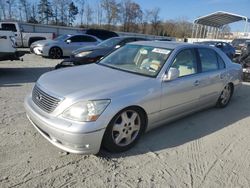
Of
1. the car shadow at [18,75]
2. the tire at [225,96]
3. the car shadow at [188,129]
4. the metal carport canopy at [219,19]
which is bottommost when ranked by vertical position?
the car shadow at [18,75]

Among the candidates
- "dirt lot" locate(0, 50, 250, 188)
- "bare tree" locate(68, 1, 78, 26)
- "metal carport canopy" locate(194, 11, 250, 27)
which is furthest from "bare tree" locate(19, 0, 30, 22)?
"dirt lot" locate(0, 50, 250, 188)

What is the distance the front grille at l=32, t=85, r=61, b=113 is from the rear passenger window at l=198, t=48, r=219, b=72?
2.90 metres

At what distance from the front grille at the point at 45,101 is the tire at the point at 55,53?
32.6ft

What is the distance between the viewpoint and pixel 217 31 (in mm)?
49125

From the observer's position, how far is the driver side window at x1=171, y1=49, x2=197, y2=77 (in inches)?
165

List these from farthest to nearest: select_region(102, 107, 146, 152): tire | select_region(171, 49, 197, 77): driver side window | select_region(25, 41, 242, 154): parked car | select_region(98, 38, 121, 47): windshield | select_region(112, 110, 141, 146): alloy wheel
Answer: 1. select_region(98, 38, 121, 47): windshield
2. select_region(171, 49, 197, 77): driver side window
3. select_region(112, 110, 141, 146): alloy wheel
4. select_region(102, 107, 146, 152): tire
5. select_region(25, 41, 242, 154): parked car

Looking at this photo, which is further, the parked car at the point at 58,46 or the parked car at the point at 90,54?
the parked car at the point at 58,46

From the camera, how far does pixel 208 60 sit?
5.02 metres

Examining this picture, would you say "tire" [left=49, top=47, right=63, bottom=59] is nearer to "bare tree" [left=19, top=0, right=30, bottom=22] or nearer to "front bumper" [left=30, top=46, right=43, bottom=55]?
"front bumper" [left=30, top=46, right=43, bottom=55]

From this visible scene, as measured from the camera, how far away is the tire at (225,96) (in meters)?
5.61

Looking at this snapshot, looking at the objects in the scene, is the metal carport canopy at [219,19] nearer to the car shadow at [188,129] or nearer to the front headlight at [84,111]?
the car shadow at [188,129]

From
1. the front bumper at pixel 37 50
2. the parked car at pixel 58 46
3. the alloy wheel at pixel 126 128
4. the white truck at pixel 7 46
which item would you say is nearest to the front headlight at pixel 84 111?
the alloy wheel at pixel 126 128

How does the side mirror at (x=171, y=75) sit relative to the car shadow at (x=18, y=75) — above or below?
above

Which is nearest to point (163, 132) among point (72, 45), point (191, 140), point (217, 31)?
point (191, 140)
